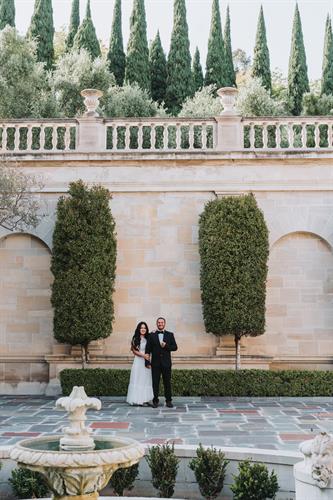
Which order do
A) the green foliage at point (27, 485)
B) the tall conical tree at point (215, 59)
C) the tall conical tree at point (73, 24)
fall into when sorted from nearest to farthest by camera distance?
the green foliage at point (27, 485), the tall conical tree at point (215, 59), the tall conical tree at point (73, 24)

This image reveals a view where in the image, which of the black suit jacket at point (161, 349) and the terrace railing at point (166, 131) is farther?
the terrace railing at point (166, 131)

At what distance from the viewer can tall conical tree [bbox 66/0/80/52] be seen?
38.4 meters

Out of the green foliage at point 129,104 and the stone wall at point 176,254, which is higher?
the green foliage at point 129,104

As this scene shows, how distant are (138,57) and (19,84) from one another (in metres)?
9.69

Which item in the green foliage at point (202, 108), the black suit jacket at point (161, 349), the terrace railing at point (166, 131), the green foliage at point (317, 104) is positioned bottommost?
the black suit jacket at point (161, 349)

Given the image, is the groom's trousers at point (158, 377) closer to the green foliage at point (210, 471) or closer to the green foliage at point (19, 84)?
the green foliage at point (210, 471)

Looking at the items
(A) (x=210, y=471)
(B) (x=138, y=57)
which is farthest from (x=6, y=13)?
(A) (x=210, y=471)

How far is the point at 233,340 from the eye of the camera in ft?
53.6

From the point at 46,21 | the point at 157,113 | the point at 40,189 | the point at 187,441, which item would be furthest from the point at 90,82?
the point at 187,441

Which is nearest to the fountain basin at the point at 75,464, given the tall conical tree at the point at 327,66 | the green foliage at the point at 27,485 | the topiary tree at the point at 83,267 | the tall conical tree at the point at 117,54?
the green foliage at the point at 27,485

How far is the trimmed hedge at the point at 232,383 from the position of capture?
1491cm

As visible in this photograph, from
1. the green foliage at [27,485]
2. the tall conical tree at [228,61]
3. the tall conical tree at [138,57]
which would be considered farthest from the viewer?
the tall conical tree at [228,61]

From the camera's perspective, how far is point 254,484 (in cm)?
A: 695

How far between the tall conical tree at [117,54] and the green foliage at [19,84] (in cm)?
937
